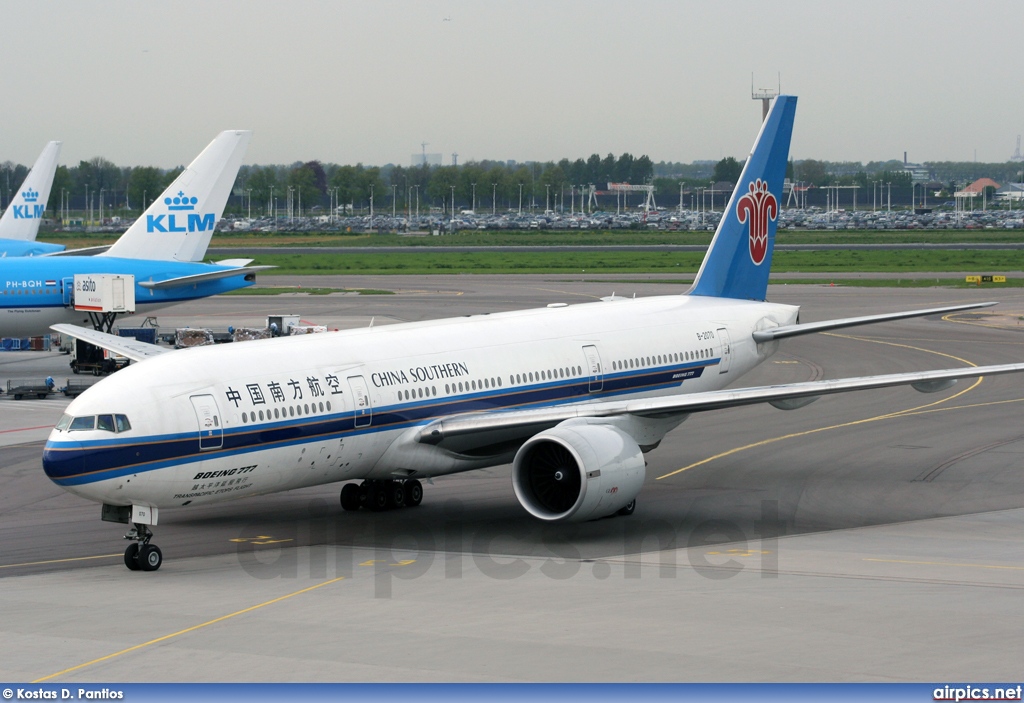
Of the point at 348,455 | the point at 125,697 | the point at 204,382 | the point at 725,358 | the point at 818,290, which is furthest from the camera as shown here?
the point at 818,290

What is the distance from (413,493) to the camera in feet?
95.9

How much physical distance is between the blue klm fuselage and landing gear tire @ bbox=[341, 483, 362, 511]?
28355 mm

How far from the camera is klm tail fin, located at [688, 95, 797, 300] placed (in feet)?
119

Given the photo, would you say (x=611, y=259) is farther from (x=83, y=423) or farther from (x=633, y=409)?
(x=83, y=423)

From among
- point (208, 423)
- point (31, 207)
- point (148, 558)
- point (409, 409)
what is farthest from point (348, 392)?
point (31, 207)

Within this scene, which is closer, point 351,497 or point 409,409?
point 409,409

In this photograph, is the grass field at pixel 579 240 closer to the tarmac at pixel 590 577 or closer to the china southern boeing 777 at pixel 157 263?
the china southern boeing 777 at pixel 157 263

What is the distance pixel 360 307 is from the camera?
260 ft

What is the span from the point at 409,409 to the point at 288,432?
10.1 ft

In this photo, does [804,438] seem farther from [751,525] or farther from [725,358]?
[751,525]

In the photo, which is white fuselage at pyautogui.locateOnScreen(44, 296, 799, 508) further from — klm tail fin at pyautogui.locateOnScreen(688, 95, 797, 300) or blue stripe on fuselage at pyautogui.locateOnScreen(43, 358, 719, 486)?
klm tail fin at pyautogui.locateOnScreen(688, 95, 797, 300)

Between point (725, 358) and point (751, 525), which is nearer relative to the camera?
point (751, 525)

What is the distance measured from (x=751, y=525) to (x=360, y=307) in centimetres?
5449

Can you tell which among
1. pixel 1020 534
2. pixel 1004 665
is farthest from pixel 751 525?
pixel 1004 665
